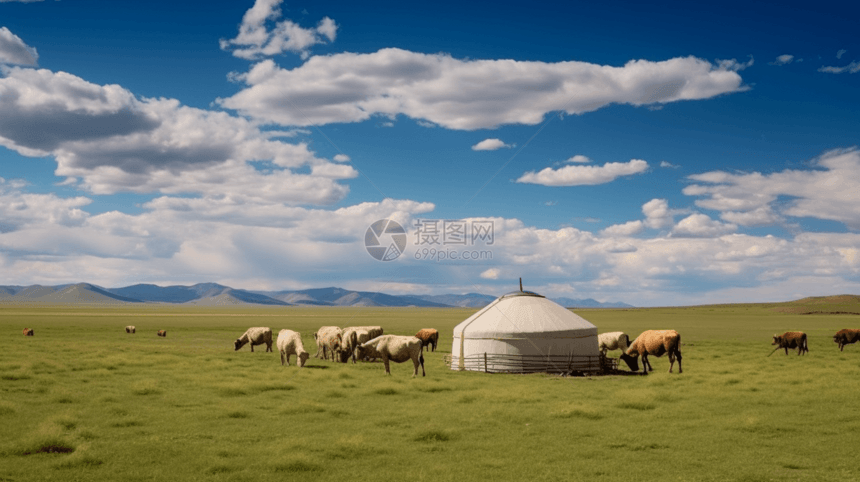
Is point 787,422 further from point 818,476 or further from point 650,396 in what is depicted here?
point 818,476

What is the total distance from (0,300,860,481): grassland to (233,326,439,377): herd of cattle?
1.38m

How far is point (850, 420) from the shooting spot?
1866 centimetres

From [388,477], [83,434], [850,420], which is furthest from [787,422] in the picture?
[83,434]

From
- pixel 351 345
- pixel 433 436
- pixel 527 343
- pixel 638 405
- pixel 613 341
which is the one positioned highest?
pixel 527 343

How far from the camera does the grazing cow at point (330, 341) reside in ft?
122

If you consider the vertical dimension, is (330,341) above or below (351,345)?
above

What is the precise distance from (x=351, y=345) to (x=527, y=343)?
11.4 m

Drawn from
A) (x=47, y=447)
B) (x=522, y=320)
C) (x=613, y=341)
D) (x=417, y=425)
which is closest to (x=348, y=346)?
(x=522, y=320)

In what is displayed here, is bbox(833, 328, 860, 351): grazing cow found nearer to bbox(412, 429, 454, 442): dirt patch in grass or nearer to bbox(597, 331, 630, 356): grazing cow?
bbox(597, 331, 630, 356): grazing cow

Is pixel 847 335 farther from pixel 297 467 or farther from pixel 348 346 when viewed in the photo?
pixel 297 467

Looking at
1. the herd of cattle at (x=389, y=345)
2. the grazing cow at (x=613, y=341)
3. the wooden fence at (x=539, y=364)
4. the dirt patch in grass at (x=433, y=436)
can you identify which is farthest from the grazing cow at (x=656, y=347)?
the dirt patch in grass at (x=433, y=436)

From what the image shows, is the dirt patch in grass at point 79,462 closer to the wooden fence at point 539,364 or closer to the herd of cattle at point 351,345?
the herd of cattle at point 351,345

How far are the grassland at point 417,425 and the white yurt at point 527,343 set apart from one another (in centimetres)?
177

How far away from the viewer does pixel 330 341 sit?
37.5 meters
